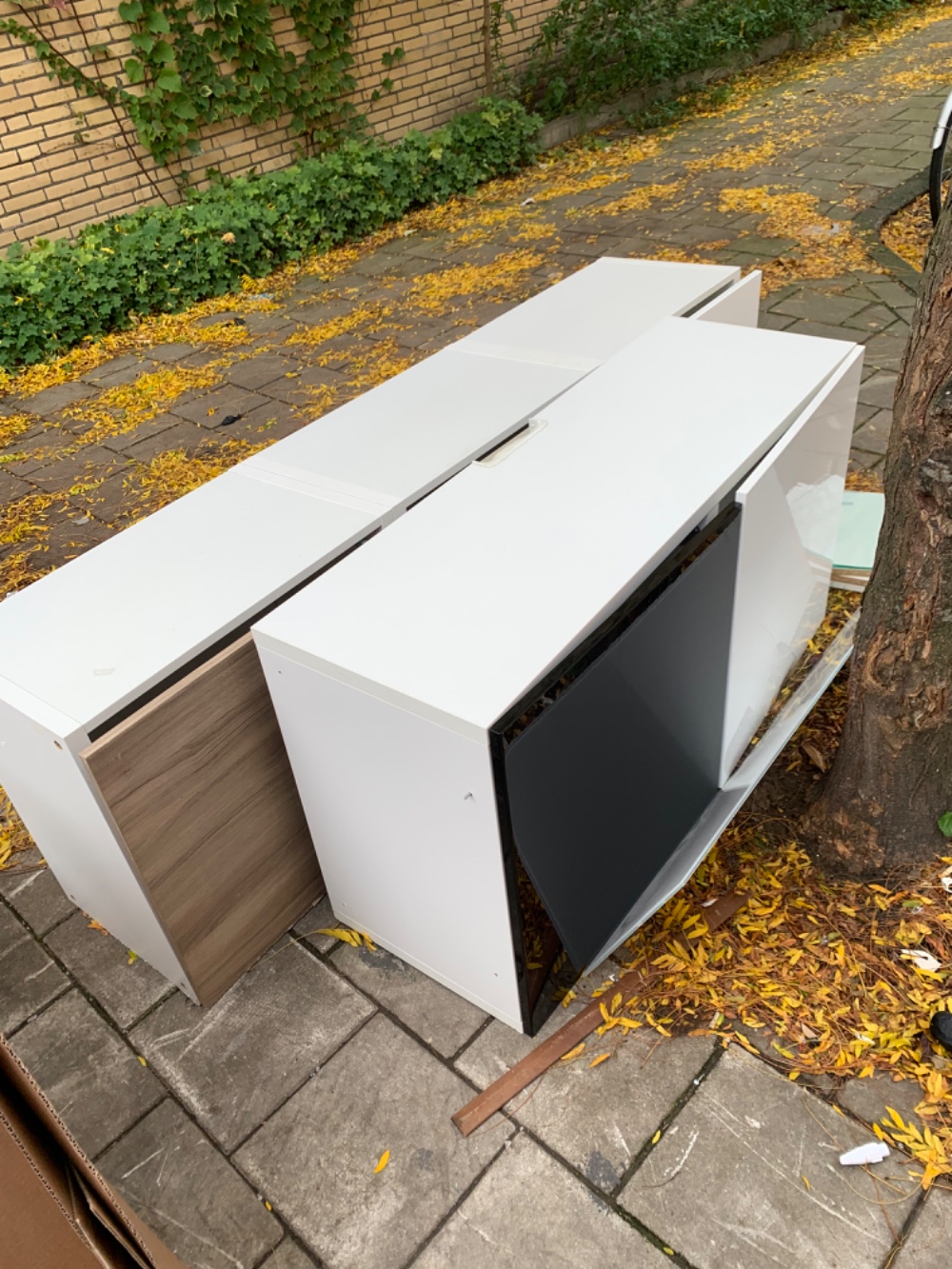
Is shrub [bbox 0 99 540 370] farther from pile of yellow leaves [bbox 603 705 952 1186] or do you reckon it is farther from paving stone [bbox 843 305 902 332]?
pile of yellow leaves [bbox 603 705 952 1186]

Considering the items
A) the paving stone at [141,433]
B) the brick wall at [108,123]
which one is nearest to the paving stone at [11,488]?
the paving stone at [141,433]

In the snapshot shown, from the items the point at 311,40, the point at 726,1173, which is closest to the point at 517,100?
the point at 311,40

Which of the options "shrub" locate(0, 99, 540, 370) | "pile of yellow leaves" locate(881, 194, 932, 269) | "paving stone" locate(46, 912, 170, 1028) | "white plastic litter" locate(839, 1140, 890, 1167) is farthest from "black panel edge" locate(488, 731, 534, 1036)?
"shrub" locate(0, 99, 540, 370)

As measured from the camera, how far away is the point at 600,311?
3.14 metres

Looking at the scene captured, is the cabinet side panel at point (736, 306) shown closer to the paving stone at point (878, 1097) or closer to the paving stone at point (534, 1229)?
the paving stone at point (878, 1097)

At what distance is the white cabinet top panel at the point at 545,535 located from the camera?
1.73 m

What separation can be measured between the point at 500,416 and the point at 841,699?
1349 millimetres

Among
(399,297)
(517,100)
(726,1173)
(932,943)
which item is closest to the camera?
(726,1173)

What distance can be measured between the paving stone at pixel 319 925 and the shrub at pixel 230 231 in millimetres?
4871

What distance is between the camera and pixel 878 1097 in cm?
194

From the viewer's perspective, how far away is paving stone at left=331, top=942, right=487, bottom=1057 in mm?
2170

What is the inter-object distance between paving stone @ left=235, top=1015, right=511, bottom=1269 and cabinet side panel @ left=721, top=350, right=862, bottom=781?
3.69ft

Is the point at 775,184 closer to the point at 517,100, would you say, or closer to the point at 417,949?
the point at 517,100

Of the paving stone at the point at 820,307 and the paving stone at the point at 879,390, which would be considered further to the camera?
the paving stone at the point at 820,307
